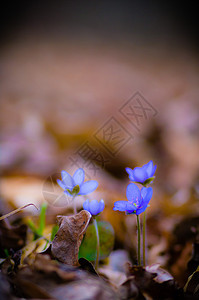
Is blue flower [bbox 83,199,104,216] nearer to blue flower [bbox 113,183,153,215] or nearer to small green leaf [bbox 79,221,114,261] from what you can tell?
blue flower [bbox 113,183,153,215]

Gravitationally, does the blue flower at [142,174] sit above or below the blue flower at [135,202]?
above

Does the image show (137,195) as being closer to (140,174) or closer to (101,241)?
(140,174)

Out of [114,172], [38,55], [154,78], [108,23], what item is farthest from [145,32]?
[114,172]

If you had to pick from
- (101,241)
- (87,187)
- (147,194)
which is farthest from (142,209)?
(101,241)

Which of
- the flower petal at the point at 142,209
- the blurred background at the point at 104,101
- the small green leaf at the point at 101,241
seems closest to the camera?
the flower petal at the point at 142,209

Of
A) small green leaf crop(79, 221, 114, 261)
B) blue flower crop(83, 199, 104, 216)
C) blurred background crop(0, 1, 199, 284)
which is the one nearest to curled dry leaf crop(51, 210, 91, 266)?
blue flower crop(83, 199, 104, 216)

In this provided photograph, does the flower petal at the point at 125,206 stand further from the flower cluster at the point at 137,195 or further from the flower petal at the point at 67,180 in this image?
the flower petal at the point at 67,180

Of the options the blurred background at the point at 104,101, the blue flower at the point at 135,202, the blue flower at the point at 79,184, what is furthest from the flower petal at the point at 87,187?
the blurred background at the point at 104,101
